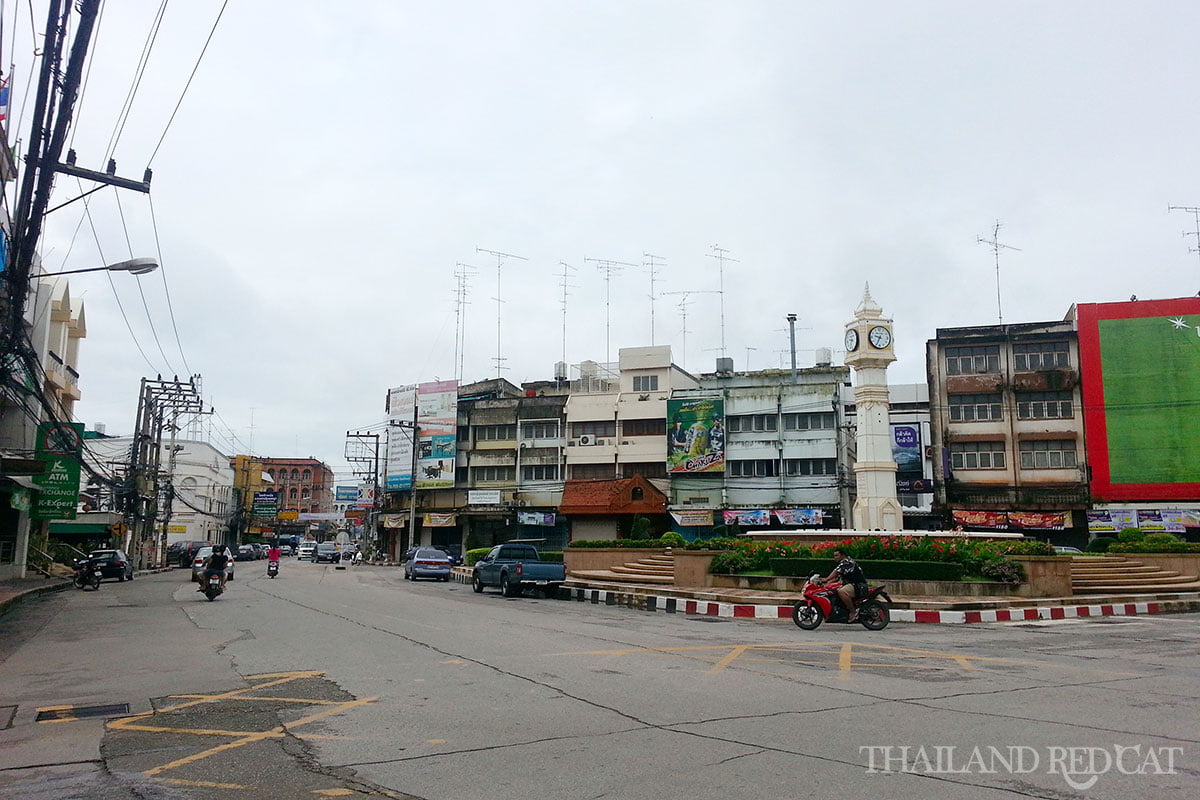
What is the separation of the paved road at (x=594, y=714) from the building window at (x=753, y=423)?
124 feet

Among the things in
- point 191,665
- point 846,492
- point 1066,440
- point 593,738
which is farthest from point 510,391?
point 593,738

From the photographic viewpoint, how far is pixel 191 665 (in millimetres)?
10828

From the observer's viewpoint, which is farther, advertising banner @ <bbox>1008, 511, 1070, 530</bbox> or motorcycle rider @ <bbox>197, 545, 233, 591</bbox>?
advertising banner @ <bbox>1008, 511, 1070, 530</bbox>

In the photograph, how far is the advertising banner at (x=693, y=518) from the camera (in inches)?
2044

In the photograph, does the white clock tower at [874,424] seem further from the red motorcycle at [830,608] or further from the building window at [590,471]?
the building window at [590,471]

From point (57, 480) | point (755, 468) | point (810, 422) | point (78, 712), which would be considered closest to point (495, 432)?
point (755, 468)

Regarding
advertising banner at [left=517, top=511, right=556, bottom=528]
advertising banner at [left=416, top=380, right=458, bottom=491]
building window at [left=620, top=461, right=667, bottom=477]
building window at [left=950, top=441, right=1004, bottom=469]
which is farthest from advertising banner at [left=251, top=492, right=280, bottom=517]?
building window at [left=950, top=441, right=1004, bottom=469]

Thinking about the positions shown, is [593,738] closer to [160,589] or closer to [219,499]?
[160,589]

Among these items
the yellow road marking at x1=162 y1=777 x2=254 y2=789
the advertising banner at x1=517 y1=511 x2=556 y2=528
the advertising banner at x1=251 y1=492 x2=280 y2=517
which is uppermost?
the advertising banner at x1=251 y1=492 x2=280 y2=517

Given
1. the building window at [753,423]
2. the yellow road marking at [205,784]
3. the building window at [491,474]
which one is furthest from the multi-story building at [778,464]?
the yellow road marking at [205,784]

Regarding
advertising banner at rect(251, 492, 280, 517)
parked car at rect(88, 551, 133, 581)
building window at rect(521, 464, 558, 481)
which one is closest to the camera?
parked car at rect(88, 551, 133, 581)

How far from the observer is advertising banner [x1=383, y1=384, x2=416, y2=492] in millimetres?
62688

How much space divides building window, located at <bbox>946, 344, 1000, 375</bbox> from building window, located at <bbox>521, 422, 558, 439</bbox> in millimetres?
25755

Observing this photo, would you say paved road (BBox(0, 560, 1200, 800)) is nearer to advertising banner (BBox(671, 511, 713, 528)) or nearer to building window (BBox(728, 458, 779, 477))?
advertising banner (BBox(671, 511, 713, 528))
